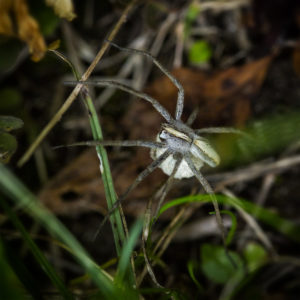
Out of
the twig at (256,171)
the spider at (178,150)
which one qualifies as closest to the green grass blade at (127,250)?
the spider at (178,150)

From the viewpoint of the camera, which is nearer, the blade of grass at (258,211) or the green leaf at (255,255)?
the blade of grass at (258,211)

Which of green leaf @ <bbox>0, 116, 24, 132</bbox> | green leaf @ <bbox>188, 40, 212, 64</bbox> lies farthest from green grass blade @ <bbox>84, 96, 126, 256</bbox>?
green leaf @ <bbox>188, 40, 212, 64</bbox>

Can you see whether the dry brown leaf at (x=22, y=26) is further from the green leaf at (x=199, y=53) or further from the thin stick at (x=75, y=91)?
the green leaf at (x=199, y=53)

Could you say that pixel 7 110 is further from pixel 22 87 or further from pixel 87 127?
pixel 87 127

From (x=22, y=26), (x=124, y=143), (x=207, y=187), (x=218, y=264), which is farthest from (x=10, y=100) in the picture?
(x=218, y=264)

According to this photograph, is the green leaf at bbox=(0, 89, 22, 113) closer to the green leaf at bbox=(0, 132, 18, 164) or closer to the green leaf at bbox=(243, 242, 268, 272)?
the green leaf at bbox=(0, 132, 18, 164)

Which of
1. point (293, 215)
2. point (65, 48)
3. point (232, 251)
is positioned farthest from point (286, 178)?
point (65, 48)

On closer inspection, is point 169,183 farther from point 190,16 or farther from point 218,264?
point 190,16
